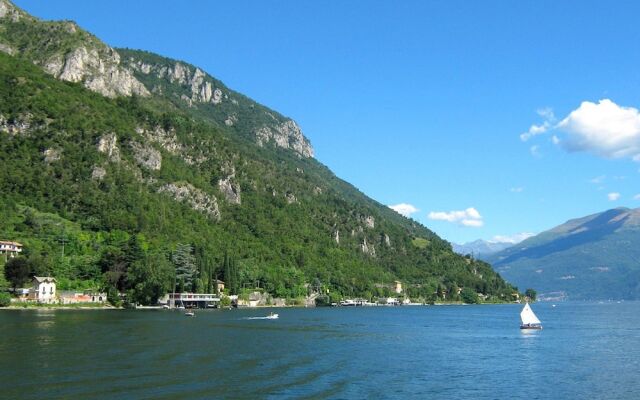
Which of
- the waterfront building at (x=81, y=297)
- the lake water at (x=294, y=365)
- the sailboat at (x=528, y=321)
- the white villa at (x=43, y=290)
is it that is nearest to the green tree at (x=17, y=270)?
the white villa at (x=43, y=290)

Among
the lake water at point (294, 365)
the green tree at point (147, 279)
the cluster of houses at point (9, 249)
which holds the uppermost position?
the cluster of houses at point (9, 249)

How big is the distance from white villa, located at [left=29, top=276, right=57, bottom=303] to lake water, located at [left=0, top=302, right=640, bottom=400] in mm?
67514

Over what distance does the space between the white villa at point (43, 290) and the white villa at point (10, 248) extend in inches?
628

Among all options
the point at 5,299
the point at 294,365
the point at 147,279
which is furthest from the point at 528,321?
the point at 5,299

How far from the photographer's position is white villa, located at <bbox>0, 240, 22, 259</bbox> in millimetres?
188375

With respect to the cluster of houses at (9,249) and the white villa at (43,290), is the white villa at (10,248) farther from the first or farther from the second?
the white villa at (43,290)

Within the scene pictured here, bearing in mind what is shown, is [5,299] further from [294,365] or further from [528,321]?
[528,321]

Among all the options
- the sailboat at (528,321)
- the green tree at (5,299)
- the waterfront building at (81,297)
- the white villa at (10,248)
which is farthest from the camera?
the white villa at (10,248)

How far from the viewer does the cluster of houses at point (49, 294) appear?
177 meters

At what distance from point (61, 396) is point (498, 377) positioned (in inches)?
1688

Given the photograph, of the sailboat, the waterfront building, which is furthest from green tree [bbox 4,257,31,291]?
the sailboat

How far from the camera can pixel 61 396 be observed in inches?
1934

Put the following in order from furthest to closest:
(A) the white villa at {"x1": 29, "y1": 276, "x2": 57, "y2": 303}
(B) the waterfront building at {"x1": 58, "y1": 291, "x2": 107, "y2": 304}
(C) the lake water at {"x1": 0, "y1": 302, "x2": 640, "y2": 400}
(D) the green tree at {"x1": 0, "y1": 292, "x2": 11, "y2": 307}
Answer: (B) the waterfront building at {"x1": 58, "y1": 291, "x2": 107, "y2": 304} < (A) the white villa at {"x1": 29, "y1": 276, "x2": 57, "y2": 303} < (D) the green tree at {"x1": 0, "y1": 292, "x2": 11, "y2": 307} < (C) the lake water at {"x1": 0, "y1": 302, "x2": 640, "y2": 400}

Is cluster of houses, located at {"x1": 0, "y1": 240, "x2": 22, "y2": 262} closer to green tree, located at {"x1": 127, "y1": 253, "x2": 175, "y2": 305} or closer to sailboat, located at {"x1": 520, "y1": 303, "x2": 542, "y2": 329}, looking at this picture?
green tree, located at {"x1": 127, "y1": 253, "x2": 175, "y2": 305}
